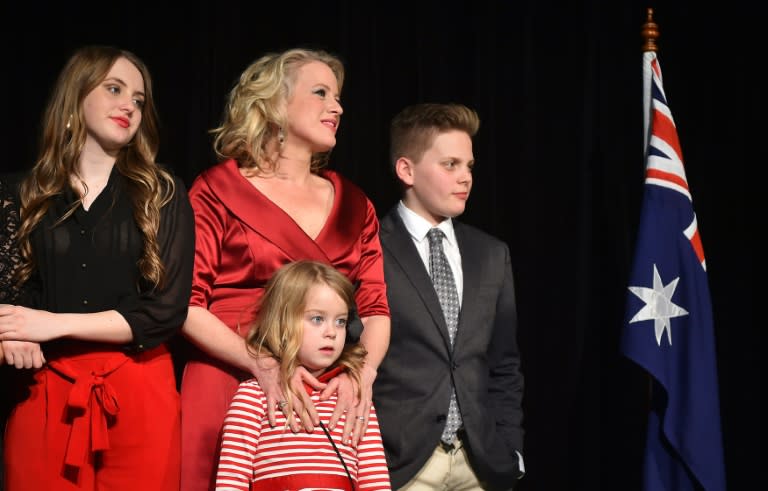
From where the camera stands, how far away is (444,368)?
3.38 meters

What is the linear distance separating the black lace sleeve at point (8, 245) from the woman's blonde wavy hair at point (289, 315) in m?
0.66

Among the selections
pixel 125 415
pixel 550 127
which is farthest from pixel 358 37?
pixel 125 415

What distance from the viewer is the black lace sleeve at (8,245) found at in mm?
2762

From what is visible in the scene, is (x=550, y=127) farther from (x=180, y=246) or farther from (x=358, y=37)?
(x=180, y=246)

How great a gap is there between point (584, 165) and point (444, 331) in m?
1.38

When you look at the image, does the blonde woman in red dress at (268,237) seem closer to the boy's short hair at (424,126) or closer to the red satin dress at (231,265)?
the red satin dress at (231,265)

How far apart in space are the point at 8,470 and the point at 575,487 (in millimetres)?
2518

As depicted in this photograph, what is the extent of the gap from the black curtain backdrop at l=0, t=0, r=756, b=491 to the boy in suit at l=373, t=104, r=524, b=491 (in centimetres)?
71

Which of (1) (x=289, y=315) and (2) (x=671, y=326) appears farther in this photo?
(2) (x=671, y=326)

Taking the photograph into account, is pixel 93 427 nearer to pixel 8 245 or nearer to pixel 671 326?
pixel 8 245

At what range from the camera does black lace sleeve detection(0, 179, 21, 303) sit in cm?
276

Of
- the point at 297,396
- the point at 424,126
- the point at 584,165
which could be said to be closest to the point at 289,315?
the point at 297,396

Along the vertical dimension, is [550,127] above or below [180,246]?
above

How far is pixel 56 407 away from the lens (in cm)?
273
